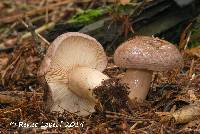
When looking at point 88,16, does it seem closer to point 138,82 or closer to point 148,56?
point 138,82

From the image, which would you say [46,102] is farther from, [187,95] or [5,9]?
[5,9]

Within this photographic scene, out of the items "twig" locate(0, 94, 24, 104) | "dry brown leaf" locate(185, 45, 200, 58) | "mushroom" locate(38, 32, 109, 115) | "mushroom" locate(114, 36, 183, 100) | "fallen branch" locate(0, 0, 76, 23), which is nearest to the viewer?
"mushroom" locate(114, 36, 183, 100)

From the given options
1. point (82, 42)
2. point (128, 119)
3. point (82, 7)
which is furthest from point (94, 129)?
point (82, 7)

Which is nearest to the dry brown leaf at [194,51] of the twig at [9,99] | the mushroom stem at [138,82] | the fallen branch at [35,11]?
the mushroom stem at [138,82]

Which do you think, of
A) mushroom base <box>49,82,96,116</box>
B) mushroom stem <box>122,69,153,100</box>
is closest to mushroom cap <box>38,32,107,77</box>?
mushroom base <box>49,82,96,116</box>

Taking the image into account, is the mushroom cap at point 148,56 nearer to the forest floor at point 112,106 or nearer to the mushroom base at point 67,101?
the forest floor at point 112,106

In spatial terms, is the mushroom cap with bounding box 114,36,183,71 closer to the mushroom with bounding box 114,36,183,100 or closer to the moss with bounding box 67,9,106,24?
the mushroom with bounding box 114,36,183,100

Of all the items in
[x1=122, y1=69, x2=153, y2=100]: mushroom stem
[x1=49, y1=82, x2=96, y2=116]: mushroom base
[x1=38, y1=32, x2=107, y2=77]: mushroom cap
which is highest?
[x1=38, y1=32, x2=107, y2=77]: mushroom cap

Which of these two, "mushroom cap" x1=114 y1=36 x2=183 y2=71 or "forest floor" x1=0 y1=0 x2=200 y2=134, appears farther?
"mushroom cap" x1=114 y1=36 x2=183 y2=71
